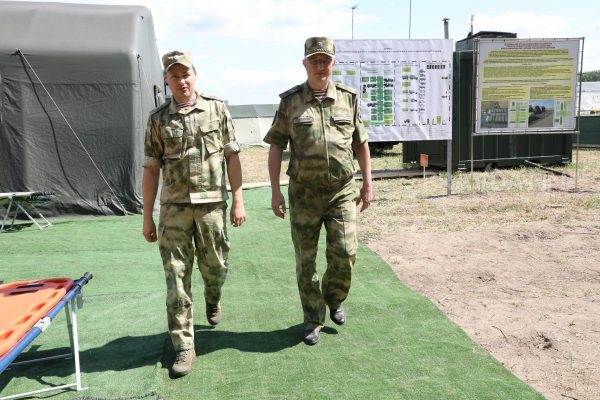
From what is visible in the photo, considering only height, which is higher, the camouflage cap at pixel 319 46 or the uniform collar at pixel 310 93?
the camouflage cap at pixel 319 46

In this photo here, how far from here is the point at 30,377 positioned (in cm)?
297

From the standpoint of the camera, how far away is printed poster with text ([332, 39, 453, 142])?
880 cm

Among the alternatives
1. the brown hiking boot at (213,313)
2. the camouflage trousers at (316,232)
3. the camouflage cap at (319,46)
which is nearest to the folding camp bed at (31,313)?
the brown hiking boot at (213,313)

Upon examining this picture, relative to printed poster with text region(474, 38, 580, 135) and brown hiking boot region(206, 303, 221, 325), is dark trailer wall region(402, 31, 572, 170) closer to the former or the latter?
printed poster with text region(474, 38, 580, 135)

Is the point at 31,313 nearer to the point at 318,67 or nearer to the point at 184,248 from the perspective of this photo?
the point at 184,248

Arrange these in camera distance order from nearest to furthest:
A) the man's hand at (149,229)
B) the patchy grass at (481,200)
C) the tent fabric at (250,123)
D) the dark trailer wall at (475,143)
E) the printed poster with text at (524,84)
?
the man's hand at (149,229) → the patchy grass at (481,200) → the printed poster with text at (524,84) → the dark trailer wall at (475,143) → the tent fabric at (250,123)

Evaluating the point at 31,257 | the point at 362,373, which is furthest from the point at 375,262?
the point at 31,257

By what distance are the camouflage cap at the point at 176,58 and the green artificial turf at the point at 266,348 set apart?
5.34ft

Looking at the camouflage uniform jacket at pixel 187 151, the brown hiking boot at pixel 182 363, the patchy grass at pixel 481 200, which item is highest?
the camouflage uniform jacket at pixel 187 151

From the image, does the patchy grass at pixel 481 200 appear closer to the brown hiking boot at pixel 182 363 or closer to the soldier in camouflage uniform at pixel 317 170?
the soldier in camouflage uniform at pixel 317 170

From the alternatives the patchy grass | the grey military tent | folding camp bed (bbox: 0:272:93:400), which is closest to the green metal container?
the patchy grass

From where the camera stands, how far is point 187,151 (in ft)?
10.0

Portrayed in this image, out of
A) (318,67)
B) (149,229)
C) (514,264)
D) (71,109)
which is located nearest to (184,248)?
(149,229)

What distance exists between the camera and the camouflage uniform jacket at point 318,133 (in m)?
3.29
